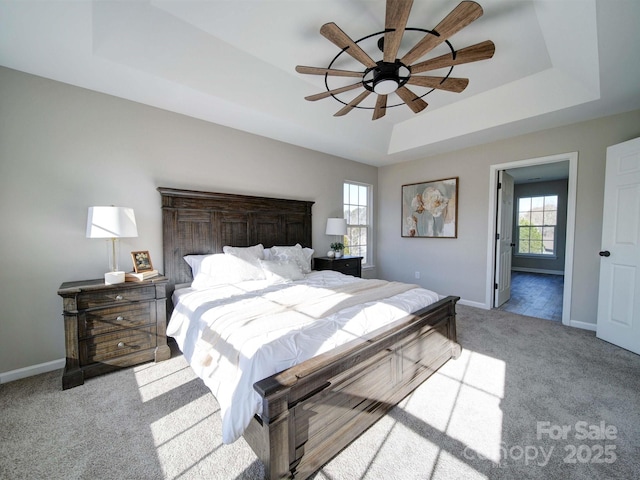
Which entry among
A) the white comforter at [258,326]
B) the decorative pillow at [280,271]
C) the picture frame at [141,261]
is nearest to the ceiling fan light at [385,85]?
the white comforter at [258,326]

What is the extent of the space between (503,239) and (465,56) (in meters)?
3.40

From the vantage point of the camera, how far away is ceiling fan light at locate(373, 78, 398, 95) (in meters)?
2.01

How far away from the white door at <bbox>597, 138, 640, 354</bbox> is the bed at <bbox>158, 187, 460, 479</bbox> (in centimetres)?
190

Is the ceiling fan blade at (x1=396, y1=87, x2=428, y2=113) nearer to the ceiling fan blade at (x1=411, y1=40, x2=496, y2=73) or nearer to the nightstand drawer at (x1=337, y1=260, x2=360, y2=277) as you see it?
the ceiling fan blade at (x1=411, y1=40, x2=496, y2=73)

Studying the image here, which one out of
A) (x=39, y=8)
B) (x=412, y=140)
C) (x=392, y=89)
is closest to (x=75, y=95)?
(x=39, y=8)

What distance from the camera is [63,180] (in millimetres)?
2396

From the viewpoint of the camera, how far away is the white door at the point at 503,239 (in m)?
4.06

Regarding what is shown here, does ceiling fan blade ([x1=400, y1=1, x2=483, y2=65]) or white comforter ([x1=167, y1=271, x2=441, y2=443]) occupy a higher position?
ceiling fan blade ([x1=400, y1=1, x2=483, y2=65])

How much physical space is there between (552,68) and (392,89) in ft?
6.64

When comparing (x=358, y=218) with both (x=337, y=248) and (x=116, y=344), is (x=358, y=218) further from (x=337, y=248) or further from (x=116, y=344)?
(x=116, y=344)

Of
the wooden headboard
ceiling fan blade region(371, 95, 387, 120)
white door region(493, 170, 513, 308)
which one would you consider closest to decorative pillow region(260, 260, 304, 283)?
the wooden headboard

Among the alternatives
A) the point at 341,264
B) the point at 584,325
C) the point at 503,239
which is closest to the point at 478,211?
the point at 503,239

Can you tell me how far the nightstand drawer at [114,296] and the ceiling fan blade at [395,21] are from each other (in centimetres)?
281

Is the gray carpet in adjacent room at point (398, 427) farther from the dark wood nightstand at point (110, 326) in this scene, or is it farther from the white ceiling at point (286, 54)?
the white ceiling at point (286, 54)
